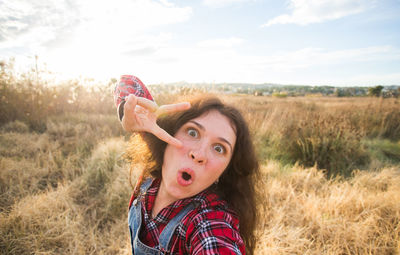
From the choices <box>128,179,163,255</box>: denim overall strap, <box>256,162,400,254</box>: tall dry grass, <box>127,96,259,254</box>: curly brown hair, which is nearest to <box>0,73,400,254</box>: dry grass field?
<box>256,162,400,254</box>: tall dry grass

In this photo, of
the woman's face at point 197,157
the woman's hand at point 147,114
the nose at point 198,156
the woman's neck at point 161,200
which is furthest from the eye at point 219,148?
the woman's neck at point 161,200

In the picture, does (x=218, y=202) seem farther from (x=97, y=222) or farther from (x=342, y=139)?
(x=342, y=139)

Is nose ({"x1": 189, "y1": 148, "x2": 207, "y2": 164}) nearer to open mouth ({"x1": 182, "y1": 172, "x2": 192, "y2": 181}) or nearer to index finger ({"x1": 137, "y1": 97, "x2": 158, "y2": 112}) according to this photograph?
open mouth ({"x1": 182, "y1": 172, "x2": 192, "y2": 181})

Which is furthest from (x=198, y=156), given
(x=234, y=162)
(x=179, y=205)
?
(x=234, y=162)

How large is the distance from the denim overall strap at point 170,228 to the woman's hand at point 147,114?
0.34 m

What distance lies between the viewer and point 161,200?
1.30 metres

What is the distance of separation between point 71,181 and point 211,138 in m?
2.93

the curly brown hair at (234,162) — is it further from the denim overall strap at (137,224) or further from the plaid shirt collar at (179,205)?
the plaid shirt collar at (179,205)

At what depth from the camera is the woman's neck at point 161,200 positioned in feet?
4.06

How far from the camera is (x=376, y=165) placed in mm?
4070

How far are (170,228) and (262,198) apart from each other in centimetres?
102

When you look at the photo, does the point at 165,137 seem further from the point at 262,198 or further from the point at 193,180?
the point at 262,198

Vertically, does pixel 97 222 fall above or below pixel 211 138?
below

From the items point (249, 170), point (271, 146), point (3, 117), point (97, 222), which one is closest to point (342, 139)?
point (271, 146)
